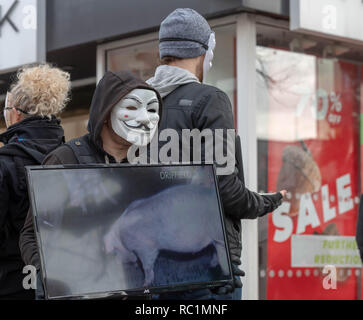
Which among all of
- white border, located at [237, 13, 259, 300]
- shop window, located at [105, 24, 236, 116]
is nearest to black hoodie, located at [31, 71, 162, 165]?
white border, located at [237, 13, 259, 300]

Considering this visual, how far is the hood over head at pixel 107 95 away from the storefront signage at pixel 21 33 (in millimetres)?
4382

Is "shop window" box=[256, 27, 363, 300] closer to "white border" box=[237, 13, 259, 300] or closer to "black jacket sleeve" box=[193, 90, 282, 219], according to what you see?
"white border" box=[237, 13, 259, 300]

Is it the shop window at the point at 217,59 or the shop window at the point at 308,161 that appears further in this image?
the shop window at the point at 308,161

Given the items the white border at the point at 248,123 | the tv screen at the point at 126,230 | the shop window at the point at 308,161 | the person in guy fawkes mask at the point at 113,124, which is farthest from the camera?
the shop window at the point at 308,161

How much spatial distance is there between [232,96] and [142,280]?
13.8 feet

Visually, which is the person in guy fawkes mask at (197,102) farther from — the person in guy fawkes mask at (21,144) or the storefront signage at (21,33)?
the storefront signage at (21,33)

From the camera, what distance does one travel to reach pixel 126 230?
6.61ft

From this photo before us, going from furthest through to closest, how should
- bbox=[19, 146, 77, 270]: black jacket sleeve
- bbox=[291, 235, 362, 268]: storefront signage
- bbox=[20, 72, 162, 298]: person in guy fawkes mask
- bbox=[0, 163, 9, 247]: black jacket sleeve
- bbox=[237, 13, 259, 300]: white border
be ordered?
bbox=[291, 235, 362, 268]: storefront signage < bbox=[237, 13, 259, 300]: white border < bbox=[0, 163, 9, 247]: black jacket sleeve < bbox=[20, 72, 162, 298]: person in guy fawkes mask < bbox=[19, 146, 77, 270]: black jacket sleeve

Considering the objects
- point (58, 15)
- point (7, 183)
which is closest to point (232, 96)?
point (58, 15)

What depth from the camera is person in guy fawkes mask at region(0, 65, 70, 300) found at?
3.19 m

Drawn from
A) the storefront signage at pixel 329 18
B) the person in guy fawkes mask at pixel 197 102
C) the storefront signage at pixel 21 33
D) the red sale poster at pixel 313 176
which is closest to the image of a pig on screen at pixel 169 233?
the person in guy fawkes mask at pixel 197 102

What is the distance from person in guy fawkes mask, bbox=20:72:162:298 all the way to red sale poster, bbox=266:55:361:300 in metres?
3.86

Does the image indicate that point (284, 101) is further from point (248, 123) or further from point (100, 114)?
point (100, 114)

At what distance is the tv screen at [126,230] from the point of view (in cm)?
194
